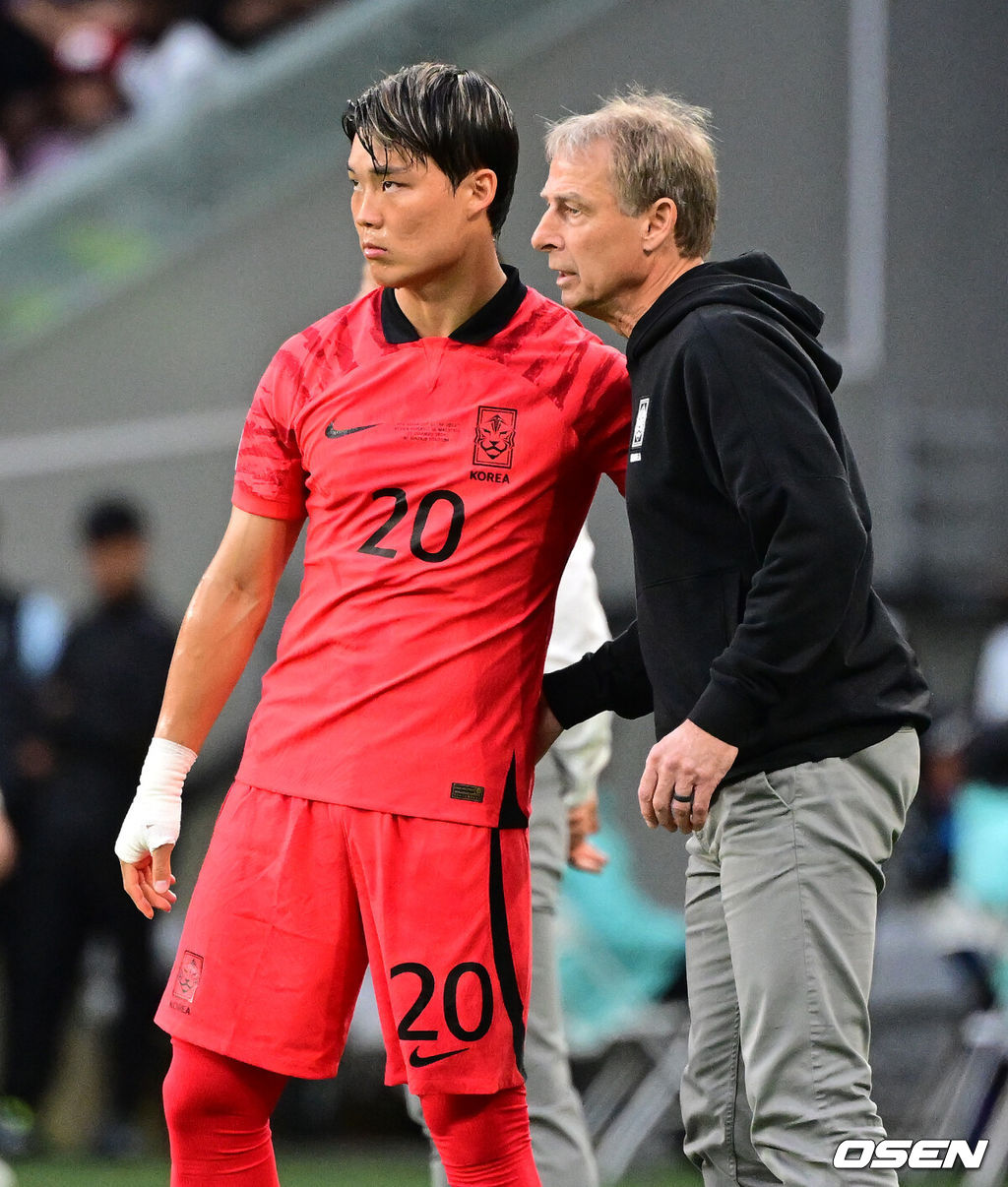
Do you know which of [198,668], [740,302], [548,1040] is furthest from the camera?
[548,1040]

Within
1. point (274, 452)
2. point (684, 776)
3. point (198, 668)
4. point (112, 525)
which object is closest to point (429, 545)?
point (274, 452)

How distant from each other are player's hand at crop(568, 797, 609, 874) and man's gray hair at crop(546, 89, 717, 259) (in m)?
1.32

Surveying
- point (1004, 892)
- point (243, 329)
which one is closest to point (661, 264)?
point (1004, 892)

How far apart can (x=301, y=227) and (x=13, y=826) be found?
247cm

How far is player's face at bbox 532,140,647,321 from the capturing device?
7.87 ft

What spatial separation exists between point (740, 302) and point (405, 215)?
0.50 meters

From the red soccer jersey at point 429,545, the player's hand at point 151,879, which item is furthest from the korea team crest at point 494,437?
the player's hand at point 151,879

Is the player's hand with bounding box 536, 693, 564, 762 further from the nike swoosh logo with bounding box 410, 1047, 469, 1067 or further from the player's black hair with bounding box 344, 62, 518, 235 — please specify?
the player's black hair with bounding box 344, 62, 518, 235

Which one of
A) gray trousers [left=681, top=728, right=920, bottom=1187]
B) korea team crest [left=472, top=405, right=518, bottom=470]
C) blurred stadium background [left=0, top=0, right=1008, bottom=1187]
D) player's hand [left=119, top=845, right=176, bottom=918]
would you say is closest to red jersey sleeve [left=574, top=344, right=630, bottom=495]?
korea team crest [left=472, top=405, right=518, bottom=470]

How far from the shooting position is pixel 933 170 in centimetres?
590

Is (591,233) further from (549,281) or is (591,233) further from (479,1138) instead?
(549,281)

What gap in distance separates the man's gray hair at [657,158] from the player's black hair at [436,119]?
0.34ft

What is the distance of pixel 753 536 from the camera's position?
7.13 feet

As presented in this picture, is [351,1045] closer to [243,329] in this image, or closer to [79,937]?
[79,937]
